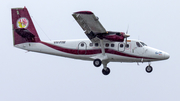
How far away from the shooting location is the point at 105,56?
29.3 m

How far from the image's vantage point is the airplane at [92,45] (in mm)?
28516

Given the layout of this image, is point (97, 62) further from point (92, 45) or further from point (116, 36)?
point (116, 36)

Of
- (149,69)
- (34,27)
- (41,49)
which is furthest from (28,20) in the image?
(149,69)

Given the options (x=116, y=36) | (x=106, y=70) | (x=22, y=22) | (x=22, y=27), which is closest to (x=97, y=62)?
(x=106, y=70)

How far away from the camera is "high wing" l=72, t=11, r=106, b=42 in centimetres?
2633

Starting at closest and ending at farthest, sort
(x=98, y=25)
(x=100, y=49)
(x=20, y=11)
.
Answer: (x=98, y=25) → (x=100, y=49) → (x=20, y=11)

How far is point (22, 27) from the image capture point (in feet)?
104

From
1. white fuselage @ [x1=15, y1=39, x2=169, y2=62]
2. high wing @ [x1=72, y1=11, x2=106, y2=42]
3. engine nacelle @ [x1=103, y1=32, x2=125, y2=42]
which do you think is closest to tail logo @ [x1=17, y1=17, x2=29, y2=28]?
white fuselage @ [x1=15, y1=39, x2=169, y2=62]

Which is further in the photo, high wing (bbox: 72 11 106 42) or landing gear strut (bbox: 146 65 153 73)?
landing gear strut (bbox: 146 65 153 73)

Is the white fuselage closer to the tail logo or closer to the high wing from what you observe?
the high wing

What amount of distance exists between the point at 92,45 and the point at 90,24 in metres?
2.47

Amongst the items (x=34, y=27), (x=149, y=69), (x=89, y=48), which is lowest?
(x=149, y=69)

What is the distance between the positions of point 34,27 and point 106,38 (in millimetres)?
6729

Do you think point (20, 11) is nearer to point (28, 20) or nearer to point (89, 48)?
point (28, 20)
